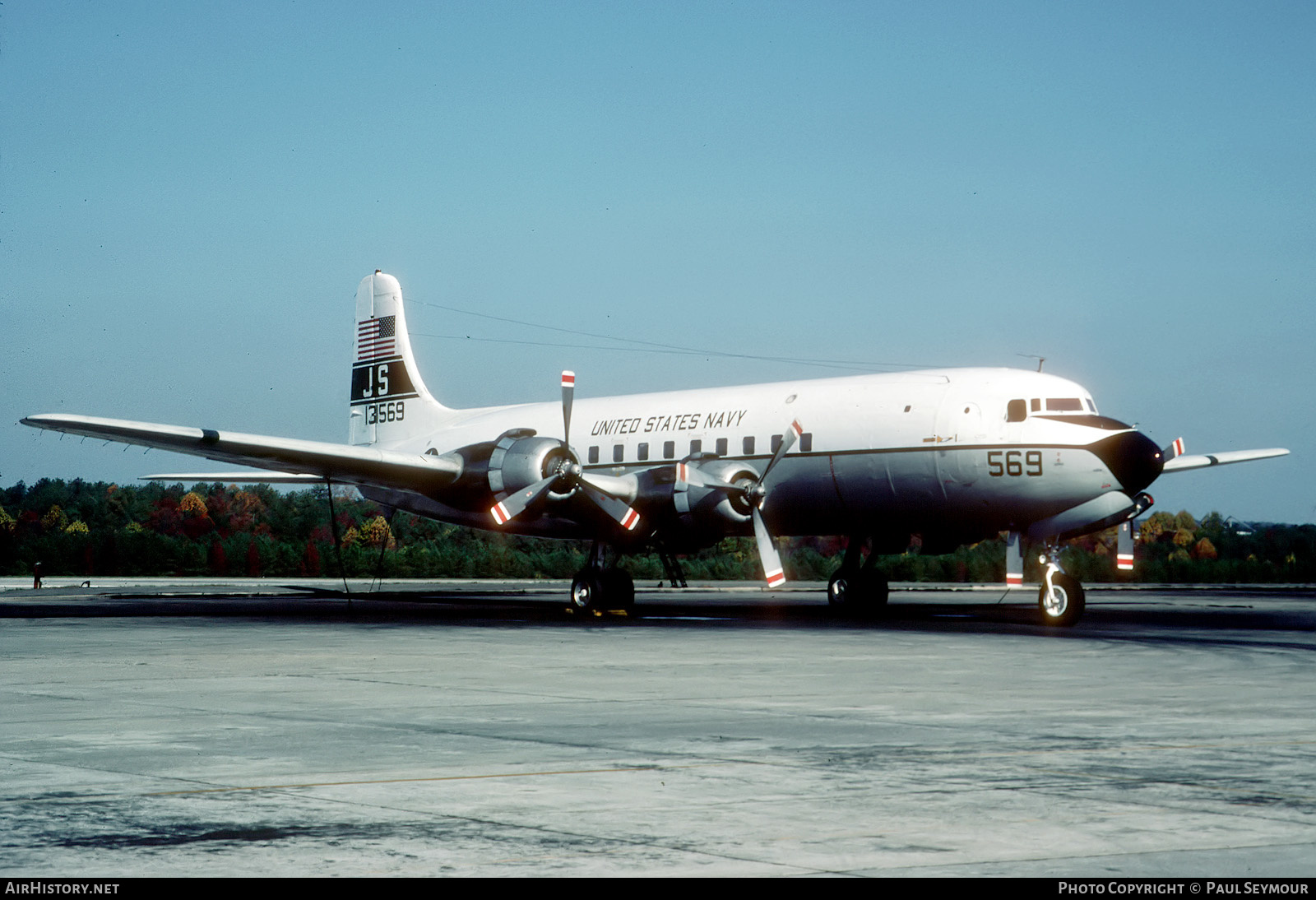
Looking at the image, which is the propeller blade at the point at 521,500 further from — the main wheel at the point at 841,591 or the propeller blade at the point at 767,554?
the main wheel at the point at 841,591

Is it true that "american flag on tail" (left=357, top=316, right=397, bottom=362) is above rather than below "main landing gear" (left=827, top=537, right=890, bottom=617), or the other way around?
above

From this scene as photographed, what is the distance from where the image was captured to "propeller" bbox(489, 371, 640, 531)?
27.2m

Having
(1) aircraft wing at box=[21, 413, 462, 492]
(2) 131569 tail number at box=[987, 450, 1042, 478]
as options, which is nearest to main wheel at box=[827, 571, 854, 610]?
(2) 131569 tail number at box=[987, 450, 1042, 478]

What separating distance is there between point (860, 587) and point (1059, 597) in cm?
580

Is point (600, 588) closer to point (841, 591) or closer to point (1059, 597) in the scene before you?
point (841, 591)

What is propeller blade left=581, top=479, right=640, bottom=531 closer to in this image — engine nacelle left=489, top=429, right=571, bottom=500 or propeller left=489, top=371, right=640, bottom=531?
propeller left=489, top=371, right=640, bottom=531

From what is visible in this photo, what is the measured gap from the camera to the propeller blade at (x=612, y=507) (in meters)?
27.7

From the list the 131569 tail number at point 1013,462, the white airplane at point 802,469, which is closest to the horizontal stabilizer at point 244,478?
the white airplane at point 802,469

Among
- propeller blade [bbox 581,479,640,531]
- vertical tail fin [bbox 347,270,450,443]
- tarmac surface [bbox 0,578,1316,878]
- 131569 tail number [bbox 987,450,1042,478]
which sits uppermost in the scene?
vertical tail fin [bbox 347,270,450,443]

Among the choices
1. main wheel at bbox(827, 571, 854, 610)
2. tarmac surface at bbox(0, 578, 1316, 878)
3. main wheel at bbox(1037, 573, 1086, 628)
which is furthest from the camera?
main wheel at bbox(827, 571, 854, 610)

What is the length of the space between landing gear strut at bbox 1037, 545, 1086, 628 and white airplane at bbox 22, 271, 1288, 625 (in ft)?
0.10

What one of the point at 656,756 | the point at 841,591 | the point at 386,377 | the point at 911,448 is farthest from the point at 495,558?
the point at 656,756

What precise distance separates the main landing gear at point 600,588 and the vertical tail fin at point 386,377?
962 centimetres

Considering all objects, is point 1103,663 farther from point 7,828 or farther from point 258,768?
point 7,828
